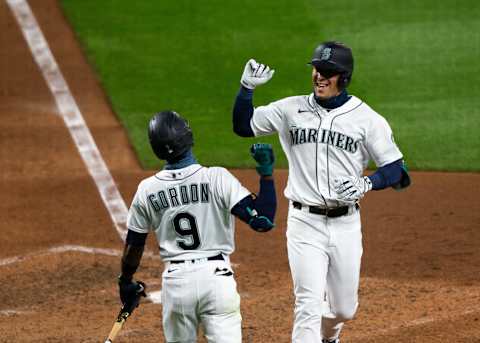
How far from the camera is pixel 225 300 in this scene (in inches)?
230

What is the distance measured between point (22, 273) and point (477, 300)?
3.88 metres

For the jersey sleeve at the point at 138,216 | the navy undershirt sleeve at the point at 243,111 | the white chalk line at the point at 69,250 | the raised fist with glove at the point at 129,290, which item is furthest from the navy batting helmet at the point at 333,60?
the white chalk line at the point at 69,250

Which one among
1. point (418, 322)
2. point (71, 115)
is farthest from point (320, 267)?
point (71, 115)

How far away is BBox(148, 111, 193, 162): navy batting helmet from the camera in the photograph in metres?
5.89

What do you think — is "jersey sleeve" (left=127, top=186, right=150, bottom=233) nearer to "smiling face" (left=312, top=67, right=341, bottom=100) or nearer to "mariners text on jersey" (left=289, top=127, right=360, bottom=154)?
"mariners text on jersey" (left=289, top=127, right=360, bottom=154)

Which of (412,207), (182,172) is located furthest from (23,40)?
(182,172)

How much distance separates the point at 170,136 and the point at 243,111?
119 cm

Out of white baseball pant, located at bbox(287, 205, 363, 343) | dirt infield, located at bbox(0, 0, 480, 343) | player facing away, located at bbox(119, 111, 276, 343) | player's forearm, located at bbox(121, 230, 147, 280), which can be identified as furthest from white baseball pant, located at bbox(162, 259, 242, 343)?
dirt infield, located at bbox(0, 0, 480, 343)

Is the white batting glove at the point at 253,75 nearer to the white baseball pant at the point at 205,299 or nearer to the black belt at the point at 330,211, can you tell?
the black belt at the point at 330,211

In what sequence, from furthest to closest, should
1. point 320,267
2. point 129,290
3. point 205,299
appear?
point 320,267 → point 129,290 → point 205,299

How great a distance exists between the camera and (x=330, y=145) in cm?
679

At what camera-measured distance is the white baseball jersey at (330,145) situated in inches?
268

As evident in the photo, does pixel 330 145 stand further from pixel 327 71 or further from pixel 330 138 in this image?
pixel 327 71

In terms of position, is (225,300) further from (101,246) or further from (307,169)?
(101,246)
